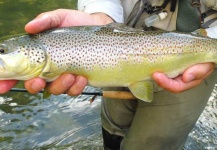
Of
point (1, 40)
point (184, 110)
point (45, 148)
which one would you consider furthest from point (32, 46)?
point (45, 148)

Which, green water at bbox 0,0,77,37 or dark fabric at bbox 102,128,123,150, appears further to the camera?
green water at bbox 0,0,77,37

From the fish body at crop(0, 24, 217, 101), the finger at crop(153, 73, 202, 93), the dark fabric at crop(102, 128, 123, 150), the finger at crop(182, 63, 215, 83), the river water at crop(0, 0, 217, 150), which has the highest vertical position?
the fish body at crop(0, 24, 217, 101)

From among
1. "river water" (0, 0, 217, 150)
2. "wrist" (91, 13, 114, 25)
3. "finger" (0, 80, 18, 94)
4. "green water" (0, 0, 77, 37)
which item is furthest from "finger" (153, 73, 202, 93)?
"green water" (0, 0, 77, 37)

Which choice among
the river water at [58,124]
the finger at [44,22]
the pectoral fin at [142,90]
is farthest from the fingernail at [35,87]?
the river water at [58,124]

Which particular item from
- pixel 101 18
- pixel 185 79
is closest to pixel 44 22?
pixel 101 18

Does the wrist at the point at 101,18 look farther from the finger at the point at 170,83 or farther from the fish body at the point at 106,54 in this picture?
the finger at the point at 170,83

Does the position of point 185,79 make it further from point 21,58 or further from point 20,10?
point 20,10

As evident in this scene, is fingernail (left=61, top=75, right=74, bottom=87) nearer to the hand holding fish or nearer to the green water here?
the hand holding fish
